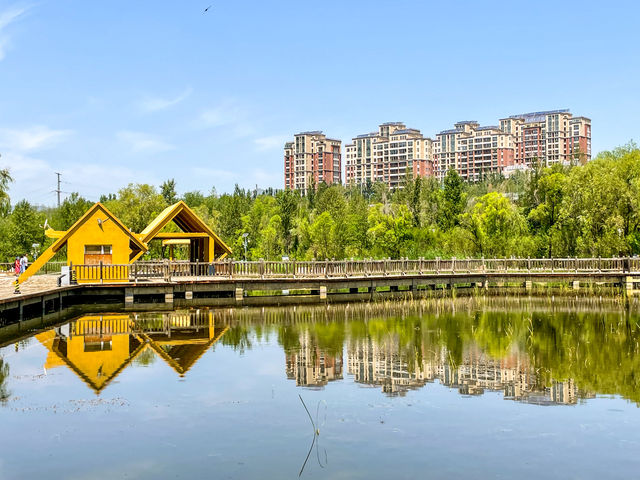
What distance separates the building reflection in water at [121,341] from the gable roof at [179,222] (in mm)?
7847

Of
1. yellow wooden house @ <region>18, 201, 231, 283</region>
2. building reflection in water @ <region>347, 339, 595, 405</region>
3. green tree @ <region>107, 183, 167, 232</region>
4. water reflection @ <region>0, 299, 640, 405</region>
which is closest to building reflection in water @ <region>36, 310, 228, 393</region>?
water reflection @ <region>0, 299, 640, 405</region>

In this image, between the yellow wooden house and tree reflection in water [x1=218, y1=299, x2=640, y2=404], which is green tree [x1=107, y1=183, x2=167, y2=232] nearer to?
the yellow wooden house

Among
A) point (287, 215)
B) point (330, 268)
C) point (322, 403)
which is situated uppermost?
point (287, 215)

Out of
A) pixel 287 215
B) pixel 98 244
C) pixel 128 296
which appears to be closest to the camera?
pixel 128 296

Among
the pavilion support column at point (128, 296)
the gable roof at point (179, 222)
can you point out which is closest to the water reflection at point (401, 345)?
the pavilion support column at point (128, 296)

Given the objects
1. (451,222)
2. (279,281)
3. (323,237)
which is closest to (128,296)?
(279,281)

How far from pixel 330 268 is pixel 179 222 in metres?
9.35

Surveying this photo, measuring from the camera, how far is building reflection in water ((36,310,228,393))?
18.4m

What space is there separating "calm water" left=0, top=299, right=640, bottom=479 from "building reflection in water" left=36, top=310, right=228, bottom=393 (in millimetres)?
92

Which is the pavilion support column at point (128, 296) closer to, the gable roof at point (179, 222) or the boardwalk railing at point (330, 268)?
the boardwalk railing at point (330, 268)

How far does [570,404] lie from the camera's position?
46.4 feet

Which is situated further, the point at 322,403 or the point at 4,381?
the point at 4,381

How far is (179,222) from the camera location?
41.2 m

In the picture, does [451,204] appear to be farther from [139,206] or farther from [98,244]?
[98,244]
